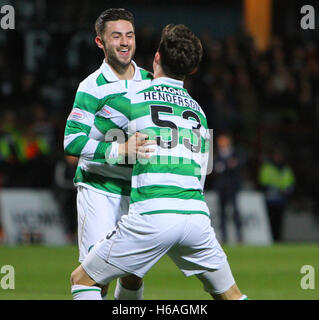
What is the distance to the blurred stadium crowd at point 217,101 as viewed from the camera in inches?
663

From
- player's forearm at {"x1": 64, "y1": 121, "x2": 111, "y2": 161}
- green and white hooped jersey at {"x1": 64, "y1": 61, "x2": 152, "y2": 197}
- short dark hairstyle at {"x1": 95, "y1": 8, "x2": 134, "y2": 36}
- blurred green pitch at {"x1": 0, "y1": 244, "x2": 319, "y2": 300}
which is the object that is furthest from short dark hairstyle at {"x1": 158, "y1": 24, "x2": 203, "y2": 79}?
blurred green pitch at {"x1": 0, "y1": 244, "x2": 319, "y2": 300}

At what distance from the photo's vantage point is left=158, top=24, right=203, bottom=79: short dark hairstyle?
16.6 ft

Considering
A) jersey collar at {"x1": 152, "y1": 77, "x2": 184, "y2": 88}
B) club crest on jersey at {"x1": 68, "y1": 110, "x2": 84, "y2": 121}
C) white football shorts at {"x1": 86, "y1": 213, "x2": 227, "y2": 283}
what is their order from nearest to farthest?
white football shorts at {"x1": 86, "y1": 213, "x2": 227, "y2": 283}, jersey collar at {"x1": 152, "y1": 77, "x2": 184, "y2": 88}, club crest on jersey at {"x1": 68, "y1": 110, "x2": 84, "y2": 121}

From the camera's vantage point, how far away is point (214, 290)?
5242mm

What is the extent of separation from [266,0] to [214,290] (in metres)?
18.3

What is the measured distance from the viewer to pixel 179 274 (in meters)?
11.3

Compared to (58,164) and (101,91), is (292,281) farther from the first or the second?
(58,164)

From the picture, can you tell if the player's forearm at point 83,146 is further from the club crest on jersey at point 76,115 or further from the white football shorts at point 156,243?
the white football shorts at point 156,243

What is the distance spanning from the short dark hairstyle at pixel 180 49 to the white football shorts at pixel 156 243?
0.92 m

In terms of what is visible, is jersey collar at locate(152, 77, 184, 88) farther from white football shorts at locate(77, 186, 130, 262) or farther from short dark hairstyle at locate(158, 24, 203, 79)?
white football shorts at locate(77, 186, 130, 262)

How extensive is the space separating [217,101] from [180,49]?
13454 mm

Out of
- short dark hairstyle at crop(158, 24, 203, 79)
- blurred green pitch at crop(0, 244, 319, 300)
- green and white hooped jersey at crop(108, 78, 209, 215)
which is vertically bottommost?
blurred green pitch at crop(0, 244, 319, 300)

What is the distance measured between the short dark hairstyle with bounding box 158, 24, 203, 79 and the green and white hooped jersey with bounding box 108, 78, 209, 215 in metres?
0.17
